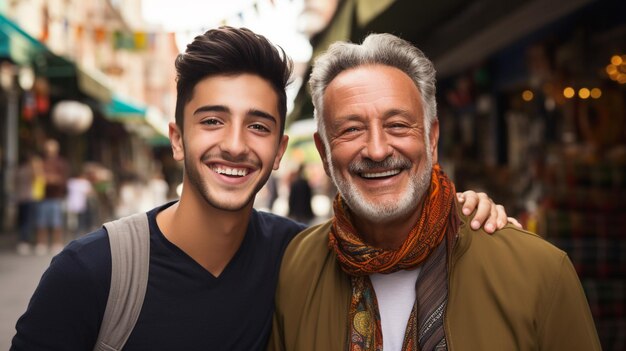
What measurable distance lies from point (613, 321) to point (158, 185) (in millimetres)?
26319

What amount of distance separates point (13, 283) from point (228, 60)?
7138mm

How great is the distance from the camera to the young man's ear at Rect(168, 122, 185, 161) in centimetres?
270

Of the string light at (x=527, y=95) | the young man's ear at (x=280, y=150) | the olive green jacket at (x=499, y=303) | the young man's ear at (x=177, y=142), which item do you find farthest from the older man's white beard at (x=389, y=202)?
the string light at (x=527, y=95)

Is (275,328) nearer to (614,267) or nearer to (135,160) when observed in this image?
(614,267)

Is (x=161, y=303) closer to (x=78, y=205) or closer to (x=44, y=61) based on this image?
(x=44, y=61)

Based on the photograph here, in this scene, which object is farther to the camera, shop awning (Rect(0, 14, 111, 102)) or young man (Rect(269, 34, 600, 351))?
shop awning (Rect(0, 14, 111, 102))

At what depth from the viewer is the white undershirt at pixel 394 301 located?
235 cm

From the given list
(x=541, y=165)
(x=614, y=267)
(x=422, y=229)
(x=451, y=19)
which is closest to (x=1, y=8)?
(x=451, y=19)

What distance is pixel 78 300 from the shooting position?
227cm

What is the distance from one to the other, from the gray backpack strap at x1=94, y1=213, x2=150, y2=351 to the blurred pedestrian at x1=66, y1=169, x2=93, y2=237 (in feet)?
41.9

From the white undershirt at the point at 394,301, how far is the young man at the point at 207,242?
369 mm

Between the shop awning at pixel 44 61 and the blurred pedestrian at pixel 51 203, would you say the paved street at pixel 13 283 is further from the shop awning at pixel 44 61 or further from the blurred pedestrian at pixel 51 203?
the shop awning at pixel 44 61

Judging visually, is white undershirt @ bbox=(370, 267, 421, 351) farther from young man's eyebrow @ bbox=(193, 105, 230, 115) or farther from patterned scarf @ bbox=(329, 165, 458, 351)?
young man's eyebrow @ bbox=(193, 105, 230, 115)

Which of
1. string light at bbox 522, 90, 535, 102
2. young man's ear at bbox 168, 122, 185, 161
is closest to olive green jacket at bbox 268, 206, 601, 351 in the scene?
young man's ear at bbox 168, 122, 185, 161
